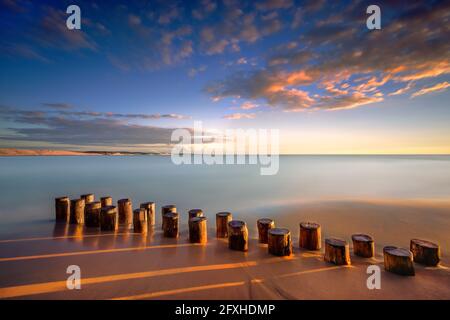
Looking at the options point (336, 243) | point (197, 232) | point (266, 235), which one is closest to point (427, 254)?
point (336, 243)

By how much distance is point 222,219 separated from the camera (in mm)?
5496

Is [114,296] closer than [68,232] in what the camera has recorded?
Yes

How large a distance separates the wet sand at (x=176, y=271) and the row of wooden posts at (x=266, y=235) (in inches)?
6.0

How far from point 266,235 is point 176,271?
2167mm

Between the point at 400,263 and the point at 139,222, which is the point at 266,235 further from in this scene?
the point at 139,222

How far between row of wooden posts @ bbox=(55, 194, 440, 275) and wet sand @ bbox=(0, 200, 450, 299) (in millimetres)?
153

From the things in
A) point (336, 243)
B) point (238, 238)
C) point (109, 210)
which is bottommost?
point (238, 238)

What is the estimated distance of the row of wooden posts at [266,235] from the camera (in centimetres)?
383

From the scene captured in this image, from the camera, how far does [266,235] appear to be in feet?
16.0

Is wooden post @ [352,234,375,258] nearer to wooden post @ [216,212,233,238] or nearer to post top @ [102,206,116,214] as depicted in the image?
wooden post @ [216,212,233,238]

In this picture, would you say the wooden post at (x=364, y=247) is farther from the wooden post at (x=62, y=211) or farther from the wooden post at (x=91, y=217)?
the wooden post at (x=62, y=211)

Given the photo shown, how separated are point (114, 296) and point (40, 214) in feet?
24.7
